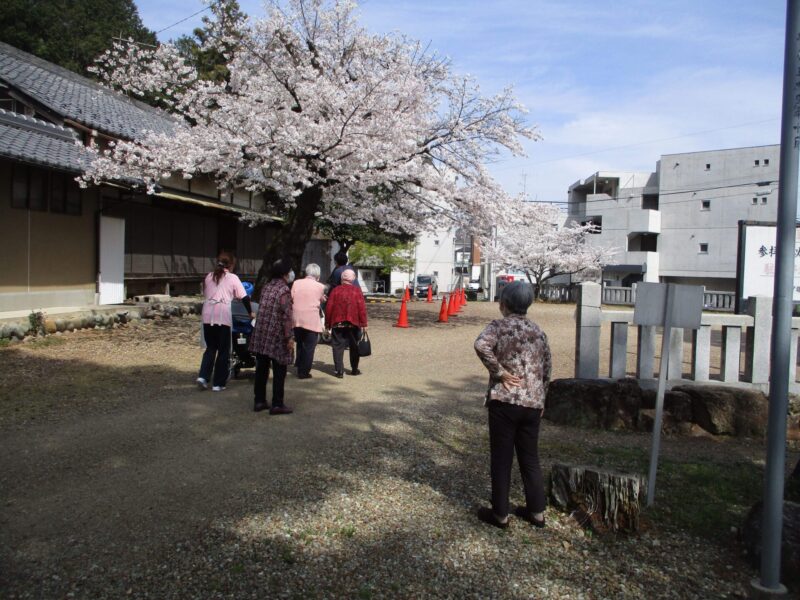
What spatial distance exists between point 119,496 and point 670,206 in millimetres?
40209

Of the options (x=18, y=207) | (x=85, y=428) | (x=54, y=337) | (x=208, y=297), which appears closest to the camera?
(x=85, y=428)

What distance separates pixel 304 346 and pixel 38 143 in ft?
26.0

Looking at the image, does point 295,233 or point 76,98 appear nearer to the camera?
point 295,233

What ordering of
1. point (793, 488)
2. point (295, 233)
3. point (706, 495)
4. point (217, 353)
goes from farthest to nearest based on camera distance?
point (295, 233)
point (217, 353)
point (706, 495)
point (793, 488)

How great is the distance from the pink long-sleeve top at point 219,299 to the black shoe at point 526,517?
428 cm

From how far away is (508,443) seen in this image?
402 centimetres

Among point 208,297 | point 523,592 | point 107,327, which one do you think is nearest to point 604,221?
point 107,327

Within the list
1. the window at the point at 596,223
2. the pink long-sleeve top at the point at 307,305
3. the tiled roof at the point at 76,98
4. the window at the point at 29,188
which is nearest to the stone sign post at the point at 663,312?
the pink long-sleeve top at the point at 307,305

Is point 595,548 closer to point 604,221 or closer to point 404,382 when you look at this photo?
point 404,382

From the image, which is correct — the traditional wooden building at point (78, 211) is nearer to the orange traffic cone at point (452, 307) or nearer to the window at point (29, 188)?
the window at point (29, 188)

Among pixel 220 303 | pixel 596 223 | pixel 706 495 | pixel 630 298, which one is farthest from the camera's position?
pixel 596 223

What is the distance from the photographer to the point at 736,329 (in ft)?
23.8

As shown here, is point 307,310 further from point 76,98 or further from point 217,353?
point 76,98

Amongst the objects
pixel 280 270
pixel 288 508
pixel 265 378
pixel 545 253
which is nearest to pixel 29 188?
pixel 280 270
